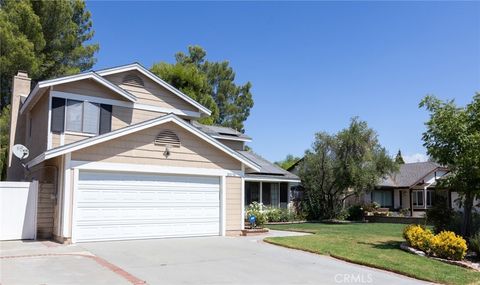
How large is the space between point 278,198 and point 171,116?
1430cm

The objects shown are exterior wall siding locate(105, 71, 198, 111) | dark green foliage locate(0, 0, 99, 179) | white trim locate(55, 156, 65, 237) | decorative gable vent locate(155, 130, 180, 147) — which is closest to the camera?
white trim locate(55, 156, 65, 237)

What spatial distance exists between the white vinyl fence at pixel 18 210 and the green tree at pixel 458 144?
13386mm

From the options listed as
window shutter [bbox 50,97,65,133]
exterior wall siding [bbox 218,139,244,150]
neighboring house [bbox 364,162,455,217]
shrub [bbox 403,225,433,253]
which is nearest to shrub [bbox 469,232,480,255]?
shrub [bbox 403,225,433,253]

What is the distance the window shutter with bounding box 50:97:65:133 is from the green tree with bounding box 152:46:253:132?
114 feet

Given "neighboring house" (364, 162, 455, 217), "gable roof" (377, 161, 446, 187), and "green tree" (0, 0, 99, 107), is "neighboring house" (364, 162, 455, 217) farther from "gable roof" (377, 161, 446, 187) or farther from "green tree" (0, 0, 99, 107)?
"green tree" (0, 0, 99, 107)

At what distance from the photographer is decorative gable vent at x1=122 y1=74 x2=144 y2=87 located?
66.9 ft

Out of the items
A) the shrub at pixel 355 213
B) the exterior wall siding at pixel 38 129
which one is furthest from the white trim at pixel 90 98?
the shrub at pixel 355 213

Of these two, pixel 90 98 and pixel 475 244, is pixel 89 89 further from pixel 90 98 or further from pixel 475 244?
pixel 475 244

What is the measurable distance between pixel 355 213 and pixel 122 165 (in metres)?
22.0

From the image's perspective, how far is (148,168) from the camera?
1523 cm

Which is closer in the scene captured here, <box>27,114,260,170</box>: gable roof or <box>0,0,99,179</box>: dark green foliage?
<box>27,114,260,170</box>: gable roof

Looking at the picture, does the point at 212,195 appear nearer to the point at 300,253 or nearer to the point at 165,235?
the point at 165,235

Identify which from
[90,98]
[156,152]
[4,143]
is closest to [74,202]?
[156,152]

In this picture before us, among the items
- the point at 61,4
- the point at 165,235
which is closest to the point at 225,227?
the point at 165,235
